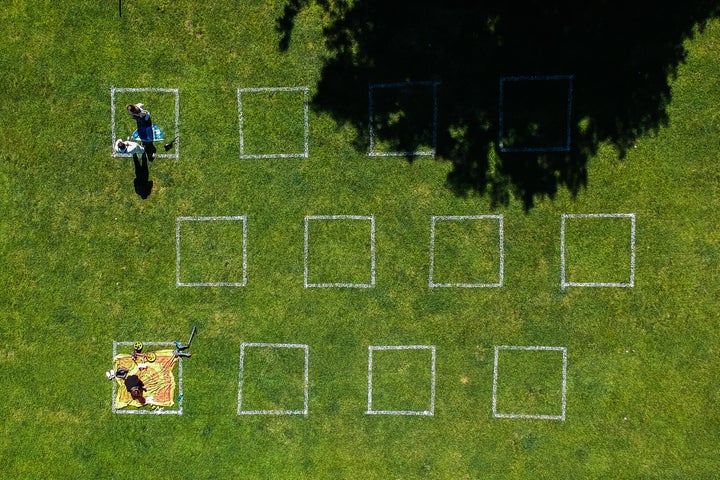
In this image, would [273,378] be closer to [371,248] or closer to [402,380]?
[402,380]

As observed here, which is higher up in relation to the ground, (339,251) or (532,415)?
(339,251)

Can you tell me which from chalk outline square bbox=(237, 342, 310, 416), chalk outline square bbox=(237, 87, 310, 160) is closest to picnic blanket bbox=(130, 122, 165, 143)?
chalk outline square bbox=(237, 87, 310, 160)

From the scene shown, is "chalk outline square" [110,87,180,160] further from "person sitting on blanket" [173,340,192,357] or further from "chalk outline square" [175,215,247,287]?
"person sitting on blanket" [173,340,192,357]

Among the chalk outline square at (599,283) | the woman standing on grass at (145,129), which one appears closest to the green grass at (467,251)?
the chalk outline square at (599,283)

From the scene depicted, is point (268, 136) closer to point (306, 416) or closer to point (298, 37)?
point (298, 37)

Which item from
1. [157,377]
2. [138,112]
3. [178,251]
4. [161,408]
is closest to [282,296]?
[178,251]

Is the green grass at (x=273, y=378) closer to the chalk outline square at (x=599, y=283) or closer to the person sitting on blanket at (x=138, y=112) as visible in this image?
the person sitting on blanket at (x=138, y=112)

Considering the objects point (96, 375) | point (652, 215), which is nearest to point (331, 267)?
point (96, 375)
